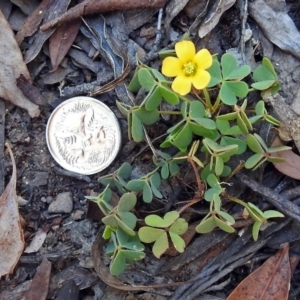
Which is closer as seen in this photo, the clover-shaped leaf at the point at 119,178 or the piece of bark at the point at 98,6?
the clover-shaped leaf at the point at 119,178

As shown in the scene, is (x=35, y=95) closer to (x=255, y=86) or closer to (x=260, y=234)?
(x=255, y=86)

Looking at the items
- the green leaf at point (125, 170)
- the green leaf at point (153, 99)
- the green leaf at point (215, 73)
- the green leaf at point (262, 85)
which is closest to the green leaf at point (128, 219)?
the green leaf at point (125, 170)

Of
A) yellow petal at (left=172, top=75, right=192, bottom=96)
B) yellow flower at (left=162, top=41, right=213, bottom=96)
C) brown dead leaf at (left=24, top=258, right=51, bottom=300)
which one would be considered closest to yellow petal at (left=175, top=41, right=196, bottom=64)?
yellow flower at (left=162, top=41, right=213, bottom=96)

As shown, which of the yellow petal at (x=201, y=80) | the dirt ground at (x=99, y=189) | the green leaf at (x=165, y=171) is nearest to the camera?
the yellow petal at (x=201, y=80)

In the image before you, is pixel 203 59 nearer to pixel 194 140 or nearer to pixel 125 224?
pixel 194 140

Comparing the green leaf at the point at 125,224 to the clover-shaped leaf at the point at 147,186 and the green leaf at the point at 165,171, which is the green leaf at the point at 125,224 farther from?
the green leaf at the point at 165,171

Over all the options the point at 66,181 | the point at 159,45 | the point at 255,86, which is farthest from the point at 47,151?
the point at 255,86
